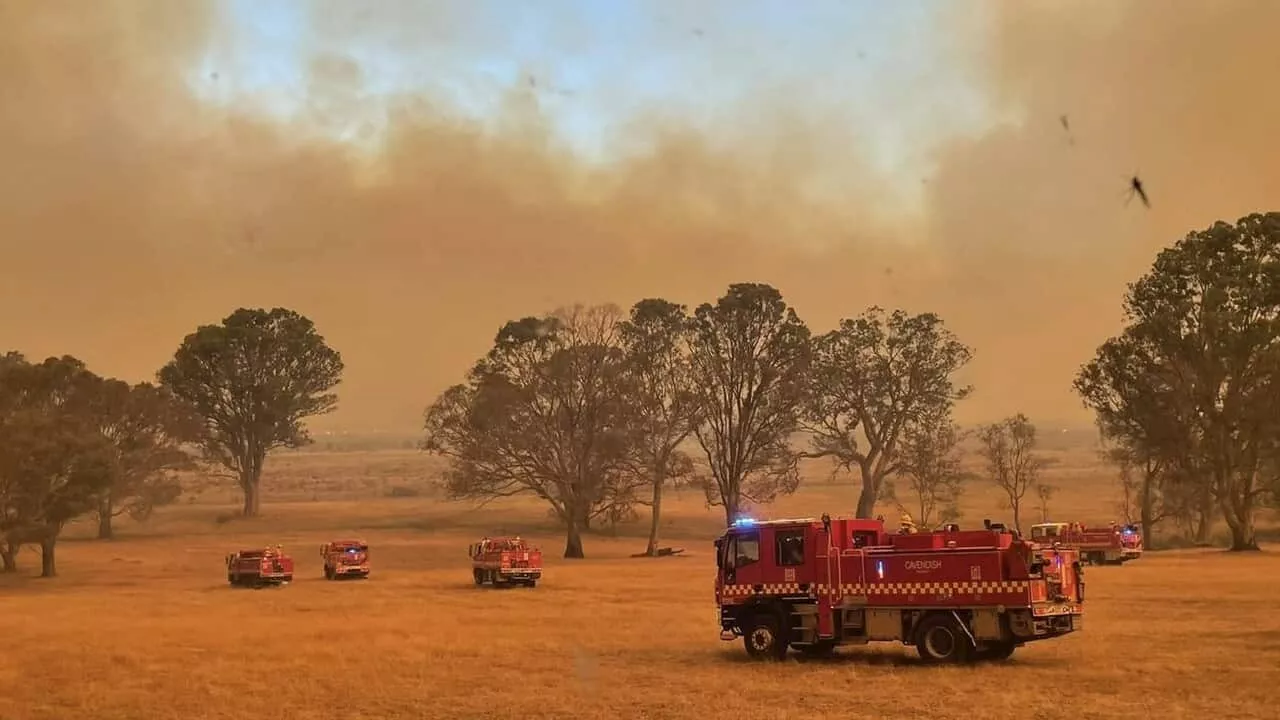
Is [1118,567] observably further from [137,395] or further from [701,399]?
[137,395]

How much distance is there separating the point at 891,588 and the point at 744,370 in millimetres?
52609


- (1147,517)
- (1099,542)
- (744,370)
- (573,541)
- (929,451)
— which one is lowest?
(573,541)

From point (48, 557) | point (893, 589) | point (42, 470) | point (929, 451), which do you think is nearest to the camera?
point (893, 589)

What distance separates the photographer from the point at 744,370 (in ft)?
246

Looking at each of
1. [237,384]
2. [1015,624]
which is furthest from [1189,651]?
Answer: [237,384]

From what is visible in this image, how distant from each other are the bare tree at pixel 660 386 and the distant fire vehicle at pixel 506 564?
23.9 metres

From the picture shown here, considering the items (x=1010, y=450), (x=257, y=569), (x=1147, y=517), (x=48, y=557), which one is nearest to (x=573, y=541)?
(x=257, y=569)

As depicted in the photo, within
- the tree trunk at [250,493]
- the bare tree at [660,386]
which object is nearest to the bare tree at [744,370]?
the bare tree at [660,386]

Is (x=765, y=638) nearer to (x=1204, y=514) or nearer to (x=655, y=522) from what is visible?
(x=655, y=522)

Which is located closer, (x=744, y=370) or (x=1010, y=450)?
(x=744, y=370)

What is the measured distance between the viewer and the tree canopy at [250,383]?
9775cm

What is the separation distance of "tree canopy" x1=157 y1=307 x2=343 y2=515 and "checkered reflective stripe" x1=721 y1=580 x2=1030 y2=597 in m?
81.8

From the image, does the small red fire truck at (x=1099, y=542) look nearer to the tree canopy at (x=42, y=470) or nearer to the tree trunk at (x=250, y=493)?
the tree canopy at (x=42, y=470)

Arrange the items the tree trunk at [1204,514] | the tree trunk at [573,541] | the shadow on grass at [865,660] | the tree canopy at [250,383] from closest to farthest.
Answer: the shadow on grass at [865,660], the tree trunk at [573,541], the tree trunk at [1204,514], the tree canopy at [250,383]
